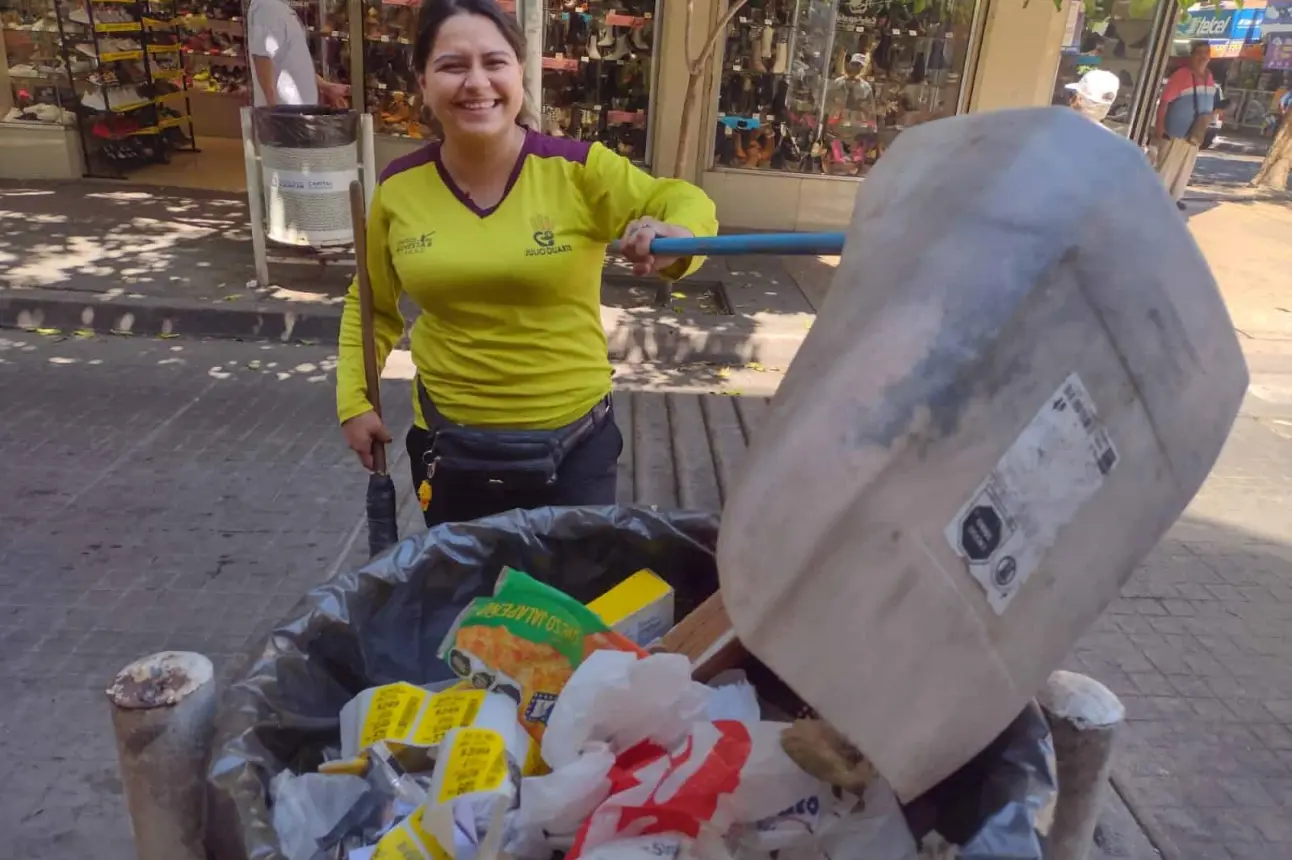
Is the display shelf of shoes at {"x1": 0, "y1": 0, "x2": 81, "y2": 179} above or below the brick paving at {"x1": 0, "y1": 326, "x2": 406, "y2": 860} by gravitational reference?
above

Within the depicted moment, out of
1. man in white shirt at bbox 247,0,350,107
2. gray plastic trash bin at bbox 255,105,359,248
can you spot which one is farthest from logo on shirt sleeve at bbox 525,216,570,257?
man in white shirt at bbox 247,0,350,107

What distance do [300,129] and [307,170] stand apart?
0.77 ft

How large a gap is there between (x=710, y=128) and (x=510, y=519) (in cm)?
736

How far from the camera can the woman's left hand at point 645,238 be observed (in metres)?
1.55

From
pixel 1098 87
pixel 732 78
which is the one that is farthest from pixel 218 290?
pixel 1098 87

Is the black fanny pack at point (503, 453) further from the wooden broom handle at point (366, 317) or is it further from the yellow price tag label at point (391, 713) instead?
the yellow price tag label at point (391, 713)

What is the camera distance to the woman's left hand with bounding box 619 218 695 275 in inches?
60.9

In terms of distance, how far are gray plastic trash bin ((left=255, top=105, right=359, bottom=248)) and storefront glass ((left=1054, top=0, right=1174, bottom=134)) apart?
264 inches

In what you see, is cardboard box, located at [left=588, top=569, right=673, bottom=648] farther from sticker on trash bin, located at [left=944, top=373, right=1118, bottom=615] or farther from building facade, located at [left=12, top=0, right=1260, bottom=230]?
building facade, located at [left=12, top=0, right=1260, bottom=230]

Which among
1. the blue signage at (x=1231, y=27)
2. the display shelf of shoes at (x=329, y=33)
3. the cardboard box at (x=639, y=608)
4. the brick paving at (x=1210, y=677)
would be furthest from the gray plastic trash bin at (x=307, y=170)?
the blue signage at (x=1231, y=27)

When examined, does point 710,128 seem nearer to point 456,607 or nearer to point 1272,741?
point 1272,741

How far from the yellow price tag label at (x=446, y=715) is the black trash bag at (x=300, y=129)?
522 cm

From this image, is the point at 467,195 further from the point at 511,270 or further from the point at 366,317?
the point at 366,317

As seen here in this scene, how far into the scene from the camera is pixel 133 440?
4.36 meters
